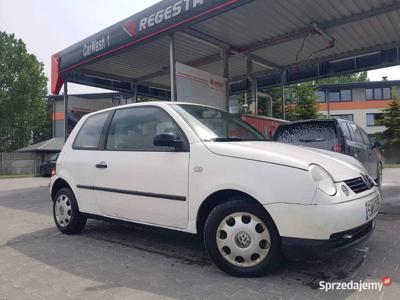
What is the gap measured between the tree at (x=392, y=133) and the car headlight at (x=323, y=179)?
32802 mm

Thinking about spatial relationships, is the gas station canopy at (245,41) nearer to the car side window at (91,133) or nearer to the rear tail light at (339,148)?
the rear tail light at (339,148)

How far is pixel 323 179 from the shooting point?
10.7 feet

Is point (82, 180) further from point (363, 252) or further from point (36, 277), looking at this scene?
point (363, 252)

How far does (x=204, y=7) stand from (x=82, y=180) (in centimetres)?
430

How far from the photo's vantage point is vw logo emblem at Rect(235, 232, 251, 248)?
3.42m

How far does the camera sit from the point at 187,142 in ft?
12.8

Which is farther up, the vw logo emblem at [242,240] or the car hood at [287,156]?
the car hood at [287,156]

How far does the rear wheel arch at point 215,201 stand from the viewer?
3.50 metres

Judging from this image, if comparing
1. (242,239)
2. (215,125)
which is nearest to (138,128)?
(215,125)

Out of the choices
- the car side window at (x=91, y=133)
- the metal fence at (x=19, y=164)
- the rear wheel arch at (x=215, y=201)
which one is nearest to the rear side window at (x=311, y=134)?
the car side window at (x=91, y=133)

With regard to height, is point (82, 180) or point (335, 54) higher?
point (335, 54)

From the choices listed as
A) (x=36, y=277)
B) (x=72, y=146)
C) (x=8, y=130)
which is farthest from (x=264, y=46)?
(x=8, y=130)

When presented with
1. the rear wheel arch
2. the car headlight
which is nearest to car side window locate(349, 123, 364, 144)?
the car headlight

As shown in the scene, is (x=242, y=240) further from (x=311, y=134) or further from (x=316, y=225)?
(x=311, y=134)
